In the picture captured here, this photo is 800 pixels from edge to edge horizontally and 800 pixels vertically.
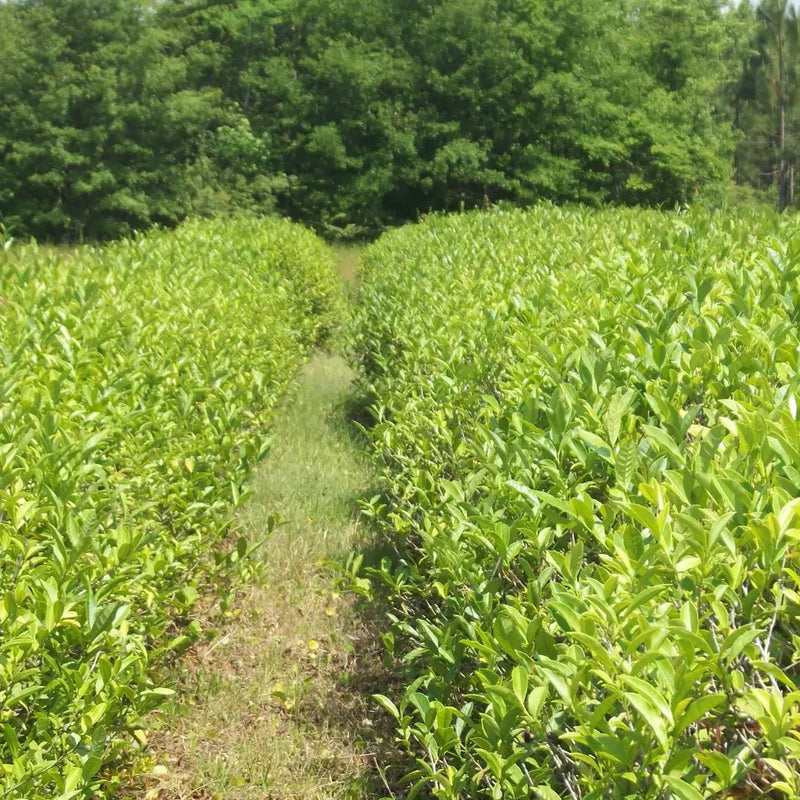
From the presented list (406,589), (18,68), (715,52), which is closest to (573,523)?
(406,589)

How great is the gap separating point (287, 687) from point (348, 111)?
25539 mm

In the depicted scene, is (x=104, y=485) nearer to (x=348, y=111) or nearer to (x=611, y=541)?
(x=611, y=541)

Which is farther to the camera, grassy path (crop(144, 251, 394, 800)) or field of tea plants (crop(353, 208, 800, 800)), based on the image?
grassy path (crop(144, 251, 394, 800))

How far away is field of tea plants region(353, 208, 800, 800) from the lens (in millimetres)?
1394

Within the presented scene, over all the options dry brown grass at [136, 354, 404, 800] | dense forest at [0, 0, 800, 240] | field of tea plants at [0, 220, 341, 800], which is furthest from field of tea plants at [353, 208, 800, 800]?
dense forest at [0, 0, 800, 240]

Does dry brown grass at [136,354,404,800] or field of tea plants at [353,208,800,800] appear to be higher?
field of tea plants at [353,208,800,800]

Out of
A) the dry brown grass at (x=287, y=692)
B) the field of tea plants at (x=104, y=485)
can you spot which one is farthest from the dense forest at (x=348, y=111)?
the dry brown grass at (x=287, y=692)

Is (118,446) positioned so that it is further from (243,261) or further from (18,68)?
(18,68)

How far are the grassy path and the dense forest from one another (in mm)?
21811

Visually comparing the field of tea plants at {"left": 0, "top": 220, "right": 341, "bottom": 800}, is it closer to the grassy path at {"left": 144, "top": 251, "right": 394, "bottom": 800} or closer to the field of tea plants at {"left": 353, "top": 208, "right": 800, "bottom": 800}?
the grassy path at {"left": 144, "top": 251, "right": 394, "bottom": 800}

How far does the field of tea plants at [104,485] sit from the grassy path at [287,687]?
360mm

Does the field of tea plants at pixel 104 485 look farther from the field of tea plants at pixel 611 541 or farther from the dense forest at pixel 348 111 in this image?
the dense forest at pixel 348 111

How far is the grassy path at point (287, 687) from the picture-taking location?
3.27 meters

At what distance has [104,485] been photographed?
116 inches
